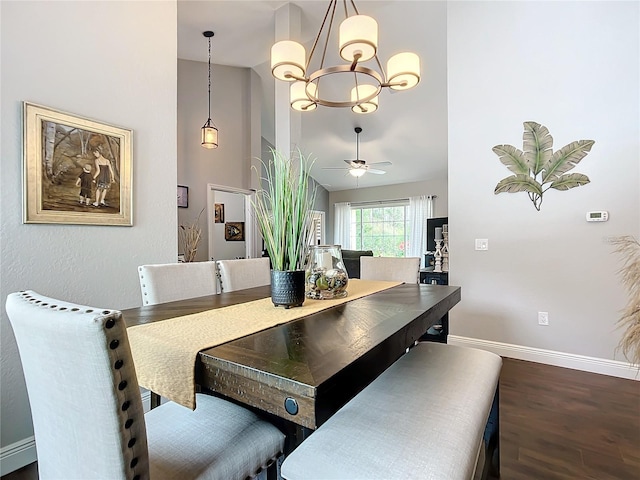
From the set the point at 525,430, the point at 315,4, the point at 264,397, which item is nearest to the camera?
the point at 264,397

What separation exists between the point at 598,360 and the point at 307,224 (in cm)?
279

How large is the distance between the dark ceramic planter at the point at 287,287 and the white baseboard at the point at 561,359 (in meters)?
2.42

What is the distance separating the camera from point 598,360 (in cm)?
263

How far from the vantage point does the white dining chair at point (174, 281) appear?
171 cm

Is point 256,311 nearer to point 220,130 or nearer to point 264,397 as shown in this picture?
point 264,397

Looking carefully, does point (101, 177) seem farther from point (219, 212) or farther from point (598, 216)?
point (219, 212)

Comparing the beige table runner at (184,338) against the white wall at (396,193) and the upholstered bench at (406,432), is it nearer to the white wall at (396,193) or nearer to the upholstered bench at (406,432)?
the upholstered bench at (406,432)

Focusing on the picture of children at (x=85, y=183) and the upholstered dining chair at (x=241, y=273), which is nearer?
the picture of children at (x=85, y=183)

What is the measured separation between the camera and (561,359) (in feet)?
9.07

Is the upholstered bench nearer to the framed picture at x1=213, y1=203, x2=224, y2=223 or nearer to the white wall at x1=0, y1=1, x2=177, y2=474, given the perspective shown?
the white wall at x1=0, y1=1, x2=177, y2=474

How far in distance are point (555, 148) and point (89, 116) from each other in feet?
11.2

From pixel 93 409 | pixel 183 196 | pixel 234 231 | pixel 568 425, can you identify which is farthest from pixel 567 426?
pixel 234 231

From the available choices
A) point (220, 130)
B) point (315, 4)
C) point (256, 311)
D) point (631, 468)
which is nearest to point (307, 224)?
point (256, 311)

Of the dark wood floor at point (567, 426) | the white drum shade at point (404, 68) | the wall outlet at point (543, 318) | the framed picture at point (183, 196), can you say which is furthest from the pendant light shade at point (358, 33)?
the framed picture at point (183, 196)
